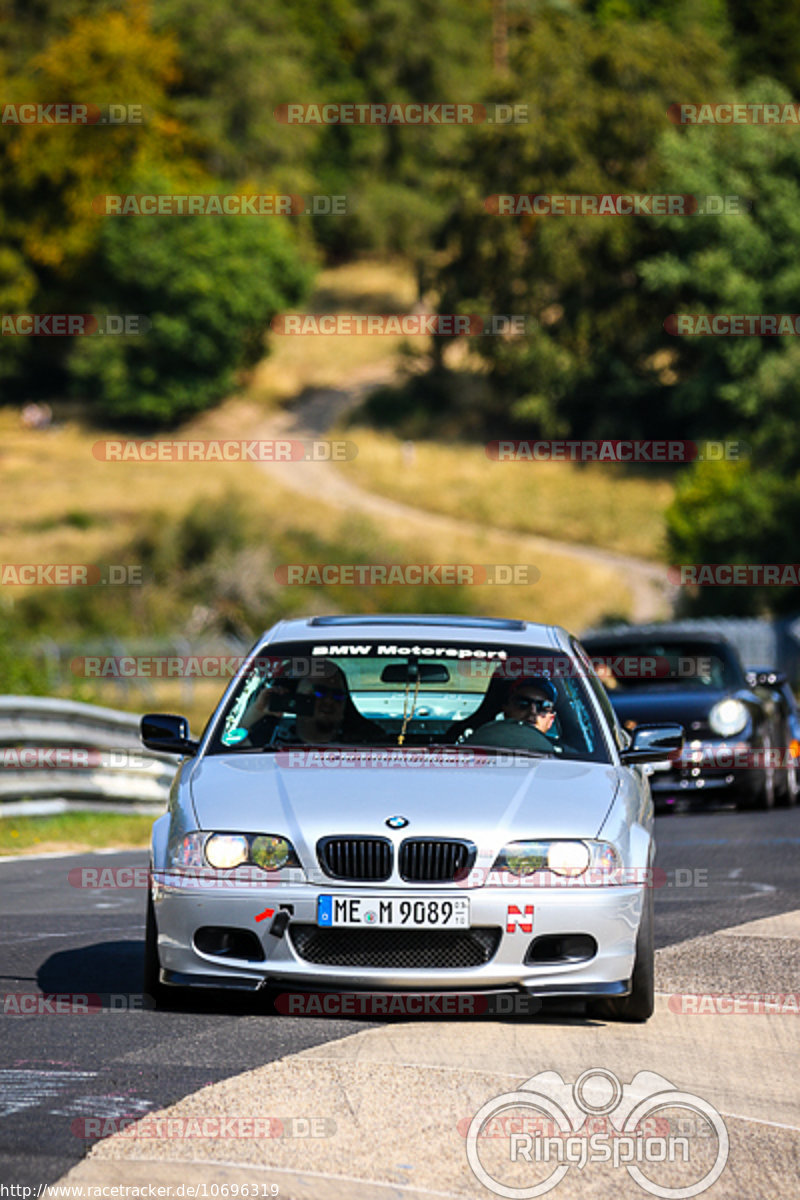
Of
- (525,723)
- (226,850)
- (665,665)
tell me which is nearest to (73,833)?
(665,665)

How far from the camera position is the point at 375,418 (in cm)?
8062

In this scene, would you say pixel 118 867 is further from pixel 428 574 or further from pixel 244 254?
pixel 244 254

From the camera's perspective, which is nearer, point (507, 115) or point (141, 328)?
point (507, 115)

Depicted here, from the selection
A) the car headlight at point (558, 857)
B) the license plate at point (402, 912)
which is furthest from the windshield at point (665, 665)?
the license plate at point (402, 912)

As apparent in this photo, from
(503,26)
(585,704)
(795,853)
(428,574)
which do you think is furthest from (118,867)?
(503,26)

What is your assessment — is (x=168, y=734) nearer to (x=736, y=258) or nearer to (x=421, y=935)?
(x=421, y=935)

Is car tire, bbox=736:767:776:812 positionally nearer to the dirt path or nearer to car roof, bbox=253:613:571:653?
car roof, bbox=253:613:571:653

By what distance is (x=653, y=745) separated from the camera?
7.74m

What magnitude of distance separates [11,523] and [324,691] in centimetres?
5980

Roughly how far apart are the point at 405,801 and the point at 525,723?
121cm

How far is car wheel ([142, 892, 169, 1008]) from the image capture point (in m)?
6.54

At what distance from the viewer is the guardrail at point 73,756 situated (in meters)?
14.8

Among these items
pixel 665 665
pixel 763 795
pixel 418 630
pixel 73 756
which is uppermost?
pixel 418 630

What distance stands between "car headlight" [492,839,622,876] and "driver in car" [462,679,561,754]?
35.1 inches
